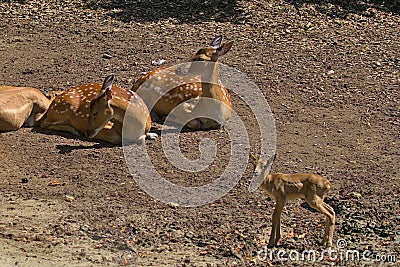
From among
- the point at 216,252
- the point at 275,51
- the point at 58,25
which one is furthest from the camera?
the point at 58,25

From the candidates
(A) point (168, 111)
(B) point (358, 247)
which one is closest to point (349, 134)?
(A) point (168, 111)

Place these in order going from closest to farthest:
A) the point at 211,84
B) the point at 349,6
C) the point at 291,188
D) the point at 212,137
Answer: the point at 291,188
the point at 212,137
the point at 211,84
the point at 349,6

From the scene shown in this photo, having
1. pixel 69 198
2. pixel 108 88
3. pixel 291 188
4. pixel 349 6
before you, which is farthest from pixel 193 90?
pixel 349 6

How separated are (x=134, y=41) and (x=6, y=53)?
177 cm

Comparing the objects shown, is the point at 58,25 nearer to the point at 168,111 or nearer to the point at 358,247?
the point at 168,111

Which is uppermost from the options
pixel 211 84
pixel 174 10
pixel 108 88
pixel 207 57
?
pixel 174 10

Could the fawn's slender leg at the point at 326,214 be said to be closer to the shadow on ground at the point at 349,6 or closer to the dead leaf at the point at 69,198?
the dead leaf at the point at 69,198

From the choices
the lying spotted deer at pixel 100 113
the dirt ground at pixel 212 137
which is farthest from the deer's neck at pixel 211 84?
the lying spotted deer at pixel 100 113

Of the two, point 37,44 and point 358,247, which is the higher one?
point 37,44

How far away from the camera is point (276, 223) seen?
563 centimetres

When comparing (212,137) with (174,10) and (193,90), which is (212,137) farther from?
(174,10)

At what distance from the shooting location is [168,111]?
8.61 metres

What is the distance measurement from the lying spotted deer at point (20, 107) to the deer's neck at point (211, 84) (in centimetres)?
165

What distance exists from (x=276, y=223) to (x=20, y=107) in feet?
11.7
